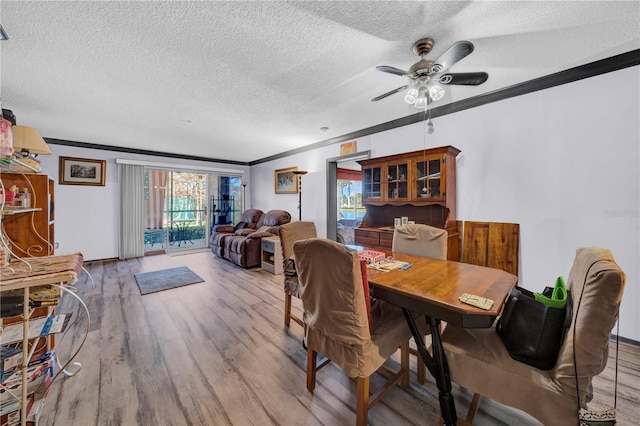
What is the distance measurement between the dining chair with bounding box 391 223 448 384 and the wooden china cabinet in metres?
0.70

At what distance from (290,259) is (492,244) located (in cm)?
231

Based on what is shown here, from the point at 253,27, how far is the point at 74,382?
9.25 feet

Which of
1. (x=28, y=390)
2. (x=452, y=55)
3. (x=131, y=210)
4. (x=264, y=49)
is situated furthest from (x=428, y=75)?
(x=131, y=210)

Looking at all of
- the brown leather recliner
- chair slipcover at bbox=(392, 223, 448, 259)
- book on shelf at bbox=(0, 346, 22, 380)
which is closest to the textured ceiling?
chair slipcover at bbox=(392, 223, 448, 259)

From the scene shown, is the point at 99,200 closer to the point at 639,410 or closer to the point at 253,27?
the point at 253,27

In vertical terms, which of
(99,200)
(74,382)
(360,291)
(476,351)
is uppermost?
(99,200)

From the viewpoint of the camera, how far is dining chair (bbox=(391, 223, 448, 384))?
2.22m

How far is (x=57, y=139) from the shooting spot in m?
4.62

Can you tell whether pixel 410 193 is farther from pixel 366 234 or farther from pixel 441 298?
pixel 441 298

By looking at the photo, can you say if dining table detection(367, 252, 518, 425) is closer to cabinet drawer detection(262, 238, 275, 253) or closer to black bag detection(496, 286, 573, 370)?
black bag detection(496, 286, 573, 370)

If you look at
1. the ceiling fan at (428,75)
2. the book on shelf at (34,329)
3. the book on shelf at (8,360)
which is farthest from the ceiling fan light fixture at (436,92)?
the book on shelf at (8,360)

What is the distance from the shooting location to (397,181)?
339 cm

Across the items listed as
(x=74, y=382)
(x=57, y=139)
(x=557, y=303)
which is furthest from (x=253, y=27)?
(x=57, y=139)

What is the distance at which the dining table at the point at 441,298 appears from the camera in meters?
1.17
